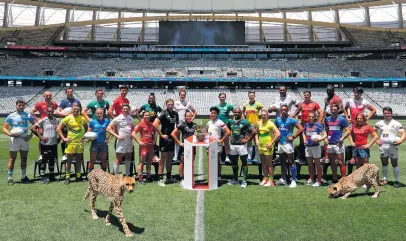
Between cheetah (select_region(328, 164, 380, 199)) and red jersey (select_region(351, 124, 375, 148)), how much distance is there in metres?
0.91

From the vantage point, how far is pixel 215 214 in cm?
638

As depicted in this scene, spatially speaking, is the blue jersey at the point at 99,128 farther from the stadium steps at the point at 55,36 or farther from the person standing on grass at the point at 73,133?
the stadium steps at the point at 55,36

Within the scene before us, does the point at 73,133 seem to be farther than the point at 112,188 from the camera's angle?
Yes

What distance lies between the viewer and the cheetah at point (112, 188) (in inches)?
214

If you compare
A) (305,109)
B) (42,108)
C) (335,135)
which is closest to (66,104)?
(42,108)

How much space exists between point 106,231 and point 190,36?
44449mm

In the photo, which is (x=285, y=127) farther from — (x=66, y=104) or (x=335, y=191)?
(x=66, y=104)

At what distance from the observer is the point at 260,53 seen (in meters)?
51.4

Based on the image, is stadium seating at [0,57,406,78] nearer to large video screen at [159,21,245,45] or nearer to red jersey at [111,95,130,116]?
large video screen at [159,21,245,45]

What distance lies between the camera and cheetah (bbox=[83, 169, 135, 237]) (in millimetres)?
5425

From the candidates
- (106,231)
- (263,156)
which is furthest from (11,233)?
(263,156)

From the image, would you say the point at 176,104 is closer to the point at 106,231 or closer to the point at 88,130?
the point at 88,130

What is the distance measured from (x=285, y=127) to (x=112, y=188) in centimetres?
453

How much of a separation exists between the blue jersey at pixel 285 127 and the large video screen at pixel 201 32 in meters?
40.7
